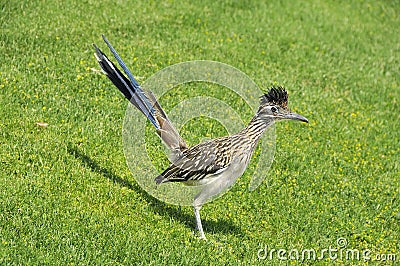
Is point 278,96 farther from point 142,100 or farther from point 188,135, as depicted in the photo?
point 188,135

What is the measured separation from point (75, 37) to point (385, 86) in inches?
298

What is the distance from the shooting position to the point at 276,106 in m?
8.22

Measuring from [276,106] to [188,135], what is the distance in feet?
9.61

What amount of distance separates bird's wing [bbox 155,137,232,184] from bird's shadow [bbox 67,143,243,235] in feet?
2.37

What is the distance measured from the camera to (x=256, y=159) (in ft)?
36.0

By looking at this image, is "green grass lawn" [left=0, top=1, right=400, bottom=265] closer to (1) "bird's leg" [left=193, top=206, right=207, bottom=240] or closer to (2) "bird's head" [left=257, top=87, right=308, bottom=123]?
(1) "bird's leg" [left=193, top=206, right=207, bottom=240]

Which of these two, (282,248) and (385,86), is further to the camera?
(385,86)

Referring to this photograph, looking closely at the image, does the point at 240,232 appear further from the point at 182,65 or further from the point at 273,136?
the point at 182,65

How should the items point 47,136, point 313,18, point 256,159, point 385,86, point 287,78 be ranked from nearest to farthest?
point 47,136
point 256,159
point 287,78
point 385,86
point 313,18

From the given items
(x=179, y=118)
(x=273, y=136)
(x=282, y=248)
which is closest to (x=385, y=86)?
(x=273, y=136)

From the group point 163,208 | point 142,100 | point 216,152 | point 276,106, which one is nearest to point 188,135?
point 163,208

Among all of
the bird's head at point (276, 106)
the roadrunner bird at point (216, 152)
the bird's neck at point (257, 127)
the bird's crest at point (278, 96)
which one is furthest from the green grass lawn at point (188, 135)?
the bird's crest at point (278, 96)

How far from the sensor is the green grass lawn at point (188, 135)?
8148 millimetres

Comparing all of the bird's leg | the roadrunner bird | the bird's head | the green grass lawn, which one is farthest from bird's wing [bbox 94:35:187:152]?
the bird's head
